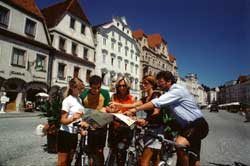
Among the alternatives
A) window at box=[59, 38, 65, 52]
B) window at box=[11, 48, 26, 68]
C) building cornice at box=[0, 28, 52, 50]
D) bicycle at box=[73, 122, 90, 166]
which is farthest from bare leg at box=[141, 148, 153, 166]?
window at box=[59, 38, 65, 52]

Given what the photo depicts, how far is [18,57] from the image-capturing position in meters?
18.6

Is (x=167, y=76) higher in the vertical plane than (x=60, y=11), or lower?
lower

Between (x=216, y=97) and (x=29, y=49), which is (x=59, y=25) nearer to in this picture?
(x=29, y=49)

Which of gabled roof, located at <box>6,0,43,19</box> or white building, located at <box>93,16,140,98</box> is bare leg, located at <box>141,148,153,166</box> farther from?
white building, located at <box>93,16,140,98</box>

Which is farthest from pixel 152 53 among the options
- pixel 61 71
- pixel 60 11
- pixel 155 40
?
pixel 61 71

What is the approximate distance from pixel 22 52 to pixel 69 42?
20.5ft

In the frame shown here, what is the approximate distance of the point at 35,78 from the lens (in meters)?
20.0

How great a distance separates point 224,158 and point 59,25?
2129 centimetres

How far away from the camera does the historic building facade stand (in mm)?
41969

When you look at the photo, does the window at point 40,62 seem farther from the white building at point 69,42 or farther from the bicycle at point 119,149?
the bicycle at point 119,149

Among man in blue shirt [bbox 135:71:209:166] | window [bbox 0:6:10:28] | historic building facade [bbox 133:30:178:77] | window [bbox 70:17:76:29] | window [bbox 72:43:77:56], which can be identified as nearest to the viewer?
man in blue shirt [bbox 135:71:209:166]

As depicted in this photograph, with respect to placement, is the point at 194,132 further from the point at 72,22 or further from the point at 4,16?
the point at 72,22

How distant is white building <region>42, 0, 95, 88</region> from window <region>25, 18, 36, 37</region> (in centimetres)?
243

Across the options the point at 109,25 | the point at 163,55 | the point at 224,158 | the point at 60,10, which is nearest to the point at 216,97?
the point at 163,55
